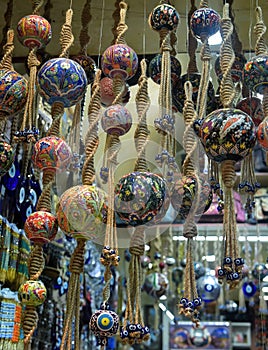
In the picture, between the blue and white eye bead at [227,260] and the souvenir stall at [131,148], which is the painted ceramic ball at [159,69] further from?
the blue and white eye bead at [227,260]

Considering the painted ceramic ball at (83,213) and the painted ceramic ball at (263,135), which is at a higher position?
the painted ceramic ball at (263,135)

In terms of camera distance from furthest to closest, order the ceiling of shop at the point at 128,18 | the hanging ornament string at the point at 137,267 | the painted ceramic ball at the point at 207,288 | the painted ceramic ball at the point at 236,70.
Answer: the painted ceramic ball at the point at 207,288 → the ceiling of shop at the point at 128,18 → the painted ceramic ball at the point at 236,70 → the hanging ornament string at the point at 137,267

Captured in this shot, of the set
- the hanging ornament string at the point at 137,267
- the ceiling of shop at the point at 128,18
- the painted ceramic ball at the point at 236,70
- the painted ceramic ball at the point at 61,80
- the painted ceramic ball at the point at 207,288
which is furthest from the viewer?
the painted ceramic ball at the point at 207,288

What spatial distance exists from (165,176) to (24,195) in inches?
A: 28.8

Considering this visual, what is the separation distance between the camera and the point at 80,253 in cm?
85

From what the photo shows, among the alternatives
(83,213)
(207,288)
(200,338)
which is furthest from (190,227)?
(200,338)

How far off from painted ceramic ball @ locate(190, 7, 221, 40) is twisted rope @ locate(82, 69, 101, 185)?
178mm

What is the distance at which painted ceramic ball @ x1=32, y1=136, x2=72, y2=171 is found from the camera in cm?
87

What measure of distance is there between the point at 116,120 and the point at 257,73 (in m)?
0.23

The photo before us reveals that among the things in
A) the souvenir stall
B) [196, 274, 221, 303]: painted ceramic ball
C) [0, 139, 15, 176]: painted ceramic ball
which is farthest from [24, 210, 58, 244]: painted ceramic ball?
[196, 274, 221, 303]: painted ceramic ball

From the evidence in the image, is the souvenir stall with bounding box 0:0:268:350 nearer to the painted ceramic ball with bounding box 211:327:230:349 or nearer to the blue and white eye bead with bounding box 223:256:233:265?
the blue and white eye bead with bounding box 223:256:233:265

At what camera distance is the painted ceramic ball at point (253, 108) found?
1.01m

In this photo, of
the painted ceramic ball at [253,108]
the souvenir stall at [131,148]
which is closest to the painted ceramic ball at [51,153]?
the souvenir stall at [131,148]

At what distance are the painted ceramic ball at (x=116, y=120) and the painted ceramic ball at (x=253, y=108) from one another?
25cm
